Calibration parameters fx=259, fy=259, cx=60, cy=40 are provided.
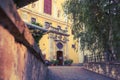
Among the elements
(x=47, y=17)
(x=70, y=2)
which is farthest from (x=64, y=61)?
(x=70, y=2)

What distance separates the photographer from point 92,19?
15.3 m

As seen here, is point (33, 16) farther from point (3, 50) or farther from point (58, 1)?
point (3, 50)

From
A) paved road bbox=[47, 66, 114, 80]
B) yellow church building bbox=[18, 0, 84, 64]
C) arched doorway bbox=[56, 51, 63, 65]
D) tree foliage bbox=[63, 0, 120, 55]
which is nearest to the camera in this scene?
paved road bbox=[47, 66, 114, 80]

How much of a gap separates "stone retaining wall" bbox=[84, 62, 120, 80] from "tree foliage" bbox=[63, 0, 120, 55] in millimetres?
1081

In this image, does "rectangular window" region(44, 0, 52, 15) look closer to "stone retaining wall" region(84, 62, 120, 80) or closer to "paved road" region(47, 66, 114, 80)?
"stone retaining wall" region(84, 62, 120, 80)

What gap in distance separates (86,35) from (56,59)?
16.7 meters

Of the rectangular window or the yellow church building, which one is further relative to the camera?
the rectangular window

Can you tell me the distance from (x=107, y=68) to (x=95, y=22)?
3.01 meters

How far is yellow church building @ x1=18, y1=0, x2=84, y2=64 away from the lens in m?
30.4

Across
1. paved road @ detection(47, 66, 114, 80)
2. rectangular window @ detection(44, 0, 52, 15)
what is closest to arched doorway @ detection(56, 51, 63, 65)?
rectangular window @ detection(44, 0, 52, 15)

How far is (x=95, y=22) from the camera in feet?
50.8

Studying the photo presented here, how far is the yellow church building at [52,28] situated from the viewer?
3038cm

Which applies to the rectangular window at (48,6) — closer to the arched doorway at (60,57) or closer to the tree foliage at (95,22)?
the arched doorway at (60,57)

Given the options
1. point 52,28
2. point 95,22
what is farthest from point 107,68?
point 52,28
